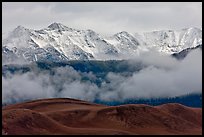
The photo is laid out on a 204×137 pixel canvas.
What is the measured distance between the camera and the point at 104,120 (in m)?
132

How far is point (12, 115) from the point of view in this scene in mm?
110625

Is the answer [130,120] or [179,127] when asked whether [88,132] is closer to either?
[130,120]

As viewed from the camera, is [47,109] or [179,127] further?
[47,109]

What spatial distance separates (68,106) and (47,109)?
665 centimetres

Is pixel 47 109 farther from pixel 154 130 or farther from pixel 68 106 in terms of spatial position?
pixel 154 130

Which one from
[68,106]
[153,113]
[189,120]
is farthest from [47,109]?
[189,120]

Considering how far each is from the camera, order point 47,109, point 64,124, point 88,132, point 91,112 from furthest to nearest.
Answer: point 47,109, point 91,112, point 64,124, point 88,132

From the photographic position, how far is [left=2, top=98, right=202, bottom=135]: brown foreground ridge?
110 meters

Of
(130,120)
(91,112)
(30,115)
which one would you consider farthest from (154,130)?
(30,115)

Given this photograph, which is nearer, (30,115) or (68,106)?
(30,115)

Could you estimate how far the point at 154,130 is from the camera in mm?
→ 127812

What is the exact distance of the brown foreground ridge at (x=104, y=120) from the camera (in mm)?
110312

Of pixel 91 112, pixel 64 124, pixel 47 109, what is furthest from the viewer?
pixel 47 109

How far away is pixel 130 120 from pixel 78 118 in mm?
12188
